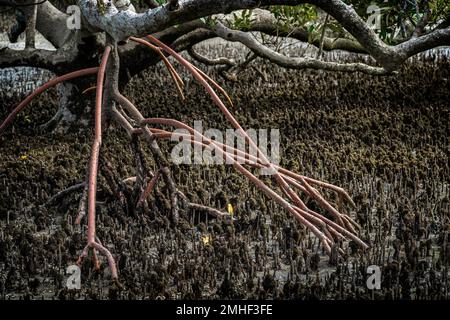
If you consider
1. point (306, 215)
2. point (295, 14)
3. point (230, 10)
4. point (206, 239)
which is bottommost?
point (206, 239)

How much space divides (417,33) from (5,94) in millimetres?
5283

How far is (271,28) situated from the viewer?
25.7 feet

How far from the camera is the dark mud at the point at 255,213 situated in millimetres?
3975

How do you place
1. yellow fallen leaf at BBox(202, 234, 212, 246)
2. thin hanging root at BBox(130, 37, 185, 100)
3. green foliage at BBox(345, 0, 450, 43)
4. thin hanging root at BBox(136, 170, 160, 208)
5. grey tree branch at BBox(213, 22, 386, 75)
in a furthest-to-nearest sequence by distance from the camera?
grey tree branch at BBox(213, 22, 386, 75), green foliage at BBox(345, 0, 450, 43), thin hanging root at BBox(130, 37, 185, 100), thin hanging root at BBox(136, 170, 160, 208), yellow fallen leaf at BBox(202, 234, 212, 246)

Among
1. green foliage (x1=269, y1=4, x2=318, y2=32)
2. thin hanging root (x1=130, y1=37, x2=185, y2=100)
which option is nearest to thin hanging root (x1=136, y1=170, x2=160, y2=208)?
thin hanging root (x1=130, y1=37, x2=185, y2=100)

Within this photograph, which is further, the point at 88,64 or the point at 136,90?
the point at 136,90

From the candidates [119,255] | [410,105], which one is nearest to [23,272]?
[119,255]

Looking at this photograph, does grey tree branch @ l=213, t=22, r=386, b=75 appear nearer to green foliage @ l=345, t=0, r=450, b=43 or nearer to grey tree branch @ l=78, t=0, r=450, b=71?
green foliage @ l=345, t=0, r=450, b=43

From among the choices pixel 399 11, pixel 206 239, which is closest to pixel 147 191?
pixel 206 239

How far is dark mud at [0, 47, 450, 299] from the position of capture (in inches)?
156

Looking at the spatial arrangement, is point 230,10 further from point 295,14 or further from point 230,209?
point 295,14

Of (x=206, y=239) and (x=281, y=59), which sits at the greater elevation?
(x=281, y=59)

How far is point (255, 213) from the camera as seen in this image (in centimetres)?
509

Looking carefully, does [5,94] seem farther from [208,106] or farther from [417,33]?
[417,33]
